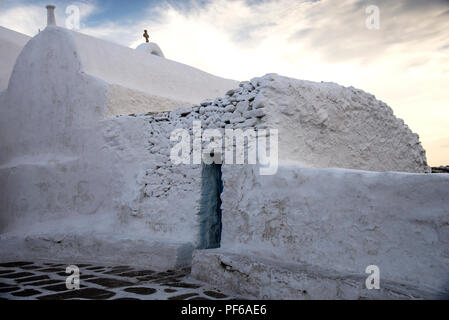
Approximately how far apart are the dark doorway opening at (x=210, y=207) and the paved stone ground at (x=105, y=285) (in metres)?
0.51

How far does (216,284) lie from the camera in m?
3.56

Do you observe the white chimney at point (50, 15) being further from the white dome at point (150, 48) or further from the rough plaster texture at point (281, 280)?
the rough plaster texture at point (281, 280)

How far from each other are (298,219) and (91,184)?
12.5ft

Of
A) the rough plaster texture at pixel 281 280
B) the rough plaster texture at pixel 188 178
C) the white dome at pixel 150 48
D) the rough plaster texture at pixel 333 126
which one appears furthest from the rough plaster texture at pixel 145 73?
the rough plaster texture at pixel 281 280

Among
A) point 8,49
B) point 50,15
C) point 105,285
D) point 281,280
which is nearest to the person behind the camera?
point 281,280

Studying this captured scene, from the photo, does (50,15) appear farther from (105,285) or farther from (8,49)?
(105,285)

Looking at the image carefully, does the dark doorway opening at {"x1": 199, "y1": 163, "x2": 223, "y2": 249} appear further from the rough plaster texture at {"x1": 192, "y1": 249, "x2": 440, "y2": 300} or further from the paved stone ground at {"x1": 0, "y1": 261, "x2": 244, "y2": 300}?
the rough plaster texture at {"x1": 192, "y1": 249, "x2": 440, "y2": 300}

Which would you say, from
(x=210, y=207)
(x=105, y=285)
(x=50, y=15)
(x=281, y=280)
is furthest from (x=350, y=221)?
(x=50, y=15)

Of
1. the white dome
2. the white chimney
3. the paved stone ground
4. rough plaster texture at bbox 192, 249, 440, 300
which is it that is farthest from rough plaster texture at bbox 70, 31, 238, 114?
rough plaster texture at bbox 192, 249, 440, 300

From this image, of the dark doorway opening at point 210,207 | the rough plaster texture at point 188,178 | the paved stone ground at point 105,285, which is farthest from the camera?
the dark doorway opening at point 210,207

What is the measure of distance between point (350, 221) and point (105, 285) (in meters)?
2.56

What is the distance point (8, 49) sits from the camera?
9.58m

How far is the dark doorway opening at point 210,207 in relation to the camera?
4465 millimetres

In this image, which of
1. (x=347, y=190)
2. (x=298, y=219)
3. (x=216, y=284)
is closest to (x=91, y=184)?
(x=216, y=284)
